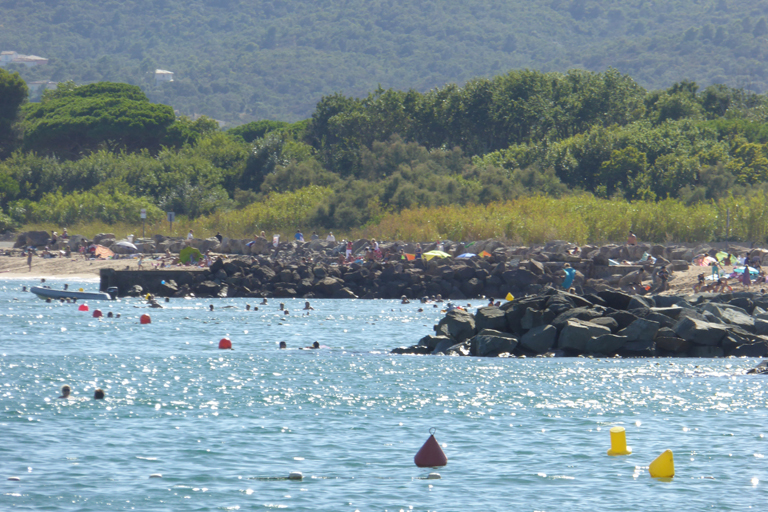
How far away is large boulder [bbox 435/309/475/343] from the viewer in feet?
90.3

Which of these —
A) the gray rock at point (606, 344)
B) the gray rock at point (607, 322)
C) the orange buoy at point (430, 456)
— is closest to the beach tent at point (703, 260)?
the gray rock at point (607, 322)

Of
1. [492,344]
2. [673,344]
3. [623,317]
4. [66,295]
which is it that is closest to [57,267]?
[66,295]

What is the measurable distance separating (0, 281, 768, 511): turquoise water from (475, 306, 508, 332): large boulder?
1.83 meters

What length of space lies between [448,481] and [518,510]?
5.08 ft

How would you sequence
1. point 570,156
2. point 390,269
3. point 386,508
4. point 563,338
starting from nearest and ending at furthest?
point 386,508, point 563,338, point 390,269, point 570,156

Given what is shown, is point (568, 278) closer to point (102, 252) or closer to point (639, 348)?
point (639, 348)

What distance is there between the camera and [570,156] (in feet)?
245

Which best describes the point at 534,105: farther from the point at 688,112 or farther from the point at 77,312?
→ the point at 77,312

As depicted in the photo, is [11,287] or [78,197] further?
[78,197]

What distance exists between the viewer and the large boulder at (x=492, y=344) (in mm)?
26234

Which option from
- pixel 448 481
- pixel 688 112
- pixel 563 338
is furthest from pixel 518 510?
pixel 688 112

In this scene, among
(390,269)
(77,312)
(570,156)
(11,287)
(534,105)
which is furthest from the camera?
(534,105)

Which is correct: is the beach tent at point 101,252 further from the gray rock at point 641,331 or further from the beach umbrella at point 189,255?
the gray rock at point 641,331

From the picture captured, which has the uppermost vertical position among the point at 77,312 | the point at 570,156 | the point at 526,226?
the point at 570,156
